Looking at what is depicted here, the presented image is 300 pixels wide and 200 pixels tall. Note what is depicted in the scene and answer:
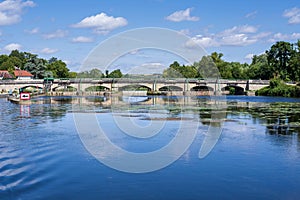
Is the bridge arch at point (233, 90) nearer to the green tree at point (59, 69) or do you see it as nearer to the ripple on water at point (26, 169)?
the green tree at point (59, 69)

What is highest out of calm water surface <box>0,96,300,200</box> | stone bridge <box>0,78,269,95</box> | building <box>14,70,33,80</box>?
building <box>14,70,33,80</box>

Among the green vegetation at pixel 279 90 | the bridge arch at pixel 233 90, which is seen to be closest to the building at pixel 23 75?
the bridge arch at pixel 233 90

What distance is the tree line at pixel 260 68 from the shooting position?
10588cm

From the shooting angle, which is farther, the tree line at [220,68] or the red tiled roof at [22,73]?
the red tiled roof at [22,73]

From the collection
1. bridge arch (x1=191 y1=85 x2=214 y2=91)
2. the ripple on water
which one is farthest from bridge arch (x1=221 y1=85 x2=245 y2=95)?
the ripple on water

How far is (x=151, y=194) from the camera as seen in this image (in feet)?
37.9

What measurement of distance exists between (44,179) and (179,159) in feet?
19.3

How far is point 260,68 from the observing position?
12094 centimetres

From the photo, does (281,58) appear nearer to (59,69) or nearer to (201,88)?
(201,88)

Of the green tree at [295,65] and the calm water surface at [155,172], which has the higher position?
the green tree at [295,65]

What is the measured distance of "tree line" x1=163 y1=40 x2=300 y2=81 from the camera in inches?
4168

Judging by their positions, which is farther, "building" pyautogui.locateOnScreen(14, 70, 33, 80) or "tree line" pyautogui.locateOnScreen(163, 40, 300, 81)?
"building" pyautogui.locateOnScreen(14, 70, 33, 80)

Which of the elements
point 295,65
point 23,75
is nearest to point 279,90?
point 295,65

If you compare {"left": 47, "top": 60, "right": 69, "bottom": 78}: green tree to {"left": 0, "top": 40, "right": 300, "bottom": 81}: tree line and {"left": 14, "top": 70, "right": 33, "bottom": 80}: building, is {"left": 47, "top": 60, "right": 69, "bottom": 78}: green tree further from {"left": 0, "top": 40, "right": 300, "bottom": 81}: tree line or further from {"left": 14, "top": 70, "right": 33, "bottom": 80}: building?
{"left": 14, "top": 70, "right": 33, "bottom": 80}: building
